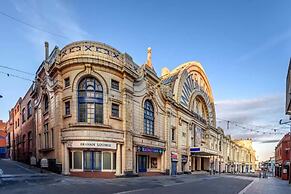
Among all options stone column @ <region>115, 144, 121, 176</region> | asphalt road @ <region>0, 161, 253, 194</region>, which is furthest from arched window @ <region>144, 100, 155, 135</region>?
asphalt road @ <region>0, 161, 253, 194</region>

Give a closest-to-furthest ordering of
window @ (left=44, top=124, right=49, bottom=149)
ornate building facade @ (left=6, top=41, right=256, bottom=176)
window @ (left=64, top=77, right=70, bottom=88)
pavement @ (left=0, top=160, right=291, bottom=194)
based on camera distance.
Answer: pavement @ (left=0, top=160, right=291, bottom=194) < ornate building facade @ (left=6, top=41, right=256, bottom=176) < window @ (left=64, top=77, right=70, bottom=88) < window @ (left=44, top=124, right=49, bottom=149)

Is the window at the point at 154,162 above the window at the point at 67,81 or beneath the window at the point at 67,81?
beneath

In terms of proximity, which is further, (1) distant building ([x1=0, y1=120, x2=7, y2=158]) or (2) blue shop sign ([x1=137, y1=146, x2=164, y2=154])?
(1) distant building ([x1=0, y1=120, x2=7, y2=158])

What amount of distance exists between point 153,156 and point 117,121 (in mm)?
11163

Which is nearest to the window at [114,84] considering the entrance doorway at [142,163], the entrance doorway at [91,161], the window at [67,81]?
the window at [67,81]

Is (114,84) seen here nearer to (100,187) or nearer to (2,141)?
(100,187)

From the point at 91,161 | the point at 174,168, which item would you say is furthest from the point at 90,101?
the point at 174,168

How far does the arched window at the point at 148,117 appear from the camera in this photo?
33.6 metres

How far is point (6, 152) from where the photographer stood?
209ft

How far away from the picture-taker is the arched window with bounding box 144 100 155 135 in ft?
110

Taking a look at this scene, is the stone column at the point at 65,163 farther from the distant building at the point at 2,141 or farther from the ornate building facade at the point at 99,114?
the distant building at the point at 2,141

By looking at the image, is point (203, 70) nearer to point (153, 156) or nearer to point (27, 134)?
point (153, 156)

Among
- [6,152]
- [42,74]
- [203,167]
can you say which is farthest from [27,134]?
[203,167]

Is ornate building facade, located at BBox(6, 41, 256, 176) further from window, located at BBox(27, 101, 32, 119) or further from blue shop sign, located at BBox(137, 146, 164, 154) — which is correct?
window, located at BBox(27, 101, 32, 119)
